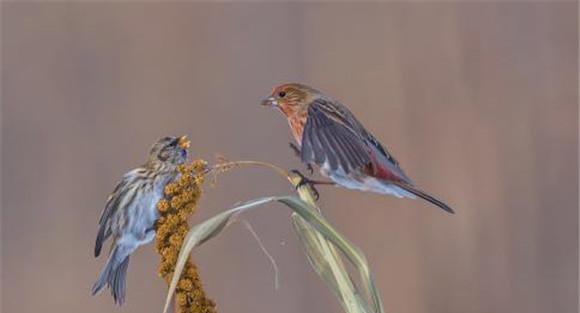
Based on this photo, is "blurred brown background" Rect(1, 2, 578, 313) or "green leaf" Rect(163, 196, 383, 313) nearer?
"green leaf" Rect(163, 196, 383, 313)

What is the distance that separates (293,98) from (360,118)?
6.87 ft

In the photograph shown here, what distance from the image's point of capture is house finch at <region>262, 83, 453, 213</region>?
103 inches

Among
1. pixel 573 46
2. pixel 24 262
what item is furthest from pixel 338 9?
pixel 24 262

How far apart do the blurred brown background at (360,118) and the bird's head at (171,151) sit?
2.16 m

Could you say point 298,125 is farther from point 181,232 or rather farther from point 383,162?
point 181,232

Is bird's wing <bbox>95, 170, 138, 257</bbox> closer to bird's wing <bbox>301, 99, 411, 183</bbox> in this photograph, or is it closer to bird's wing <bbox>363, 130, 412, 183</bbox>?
bird's wing <bbox>301, 99, 411, 183</bbox>

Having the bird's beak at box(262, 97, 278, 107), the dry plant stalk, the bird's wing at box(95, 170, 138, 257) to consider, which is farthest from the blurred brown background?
the dry plant stalk

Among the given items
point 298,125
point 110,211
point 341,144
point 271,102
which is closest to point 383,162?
point 341,144

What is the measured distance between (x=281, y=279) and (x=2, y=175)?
143 cm

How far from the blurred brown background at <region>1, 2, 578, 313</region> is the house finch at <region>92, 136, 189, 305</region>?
2.16m

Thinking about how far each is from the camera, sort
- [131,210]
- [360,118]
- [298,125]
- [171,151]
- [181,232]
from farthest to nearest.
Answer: [360,118] → [298,125] → [171,151] → [131,210] → [181,232]

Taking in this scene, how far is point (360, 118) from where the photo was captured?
5102 mm

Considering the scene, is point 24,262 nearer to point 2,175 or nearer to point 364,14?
point 2,175

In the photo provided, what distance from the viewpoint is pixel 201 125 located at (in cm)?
514
